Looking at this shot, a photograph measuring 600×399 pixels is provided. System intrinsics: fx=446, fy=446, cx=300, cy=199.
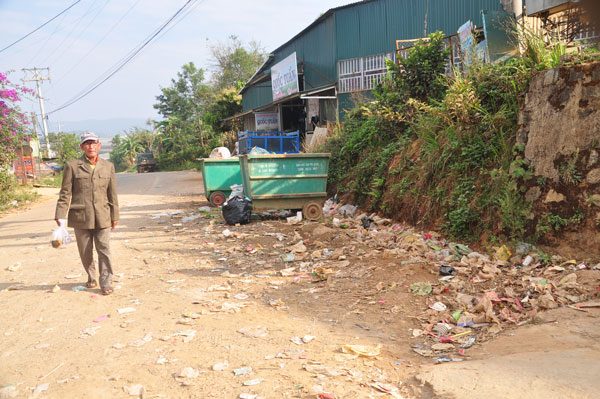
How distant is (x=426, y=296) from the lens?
4359 millimetres

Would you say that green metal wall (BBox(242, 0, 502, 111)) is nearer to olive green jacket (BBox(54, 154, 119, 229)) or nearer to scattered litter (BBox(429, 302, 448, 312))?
scattered litter (BBox(429, 302, 448, 312))

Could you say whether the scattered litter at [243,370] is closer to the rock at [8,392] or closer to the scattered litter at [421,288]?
the rock at [8,392]

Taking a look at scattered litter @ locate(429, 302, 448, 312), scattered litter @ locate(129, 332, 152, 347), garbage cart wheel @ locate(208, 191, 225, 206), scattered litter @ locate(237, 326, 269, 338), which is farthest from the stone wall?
garbage cart wheel @ locate(208, 191, 225, 206)

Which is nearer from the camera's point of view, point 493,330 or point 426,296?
point 493,330

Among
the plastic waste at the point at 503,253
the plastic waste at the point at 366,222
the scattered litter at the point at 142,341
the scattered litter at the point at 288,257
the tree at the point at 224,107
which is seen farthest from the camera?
the tree at the point at 224,107

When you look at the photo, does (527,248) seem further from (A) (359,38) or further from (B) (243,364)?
(A) (359,38)

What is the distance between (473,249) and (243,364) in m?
3.49

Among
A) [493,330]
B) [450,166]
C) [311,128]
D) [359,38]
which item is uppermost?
[359,38]

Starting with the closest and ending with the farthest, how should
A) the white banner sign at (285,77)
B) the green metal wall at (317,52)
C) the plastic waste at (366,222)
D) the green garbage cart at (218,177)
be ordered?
the plastic waste at (366,222) < the green garbage cart at (218,177) < the green metal wall at (317,52) < the white banner sign at (285,77)

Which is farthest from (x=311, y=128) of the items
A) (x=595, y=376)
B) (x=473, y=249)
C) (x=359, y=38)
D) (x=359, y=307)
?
(x=595, y=376)

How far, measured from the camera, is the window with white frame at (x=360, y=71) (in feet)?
53.0

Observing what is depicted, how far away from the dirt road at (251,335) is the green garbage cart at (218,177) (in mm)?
4165

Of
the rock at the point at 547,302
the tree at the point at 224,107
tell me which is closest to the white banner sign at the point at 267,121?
the tree at the point at 224,107

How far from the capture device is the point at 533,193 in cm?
510
